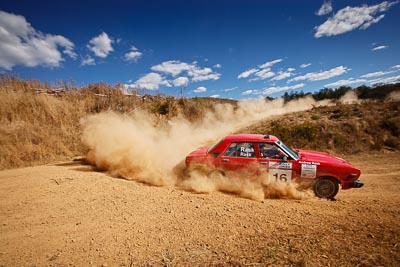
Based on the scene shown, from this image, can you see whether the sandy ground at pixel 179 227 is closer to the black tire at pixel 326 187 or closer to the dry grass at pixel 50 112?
the black tire at pixel 326 187

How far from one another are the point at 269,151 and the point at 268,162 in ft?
1.01

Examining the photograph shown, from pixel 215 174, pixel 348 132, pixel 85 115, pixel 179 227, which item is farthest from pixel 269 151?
pixel 85 115

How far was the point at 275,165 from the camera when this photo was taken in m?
5.28

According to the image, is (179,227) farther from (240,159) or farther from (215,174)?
(240,159)

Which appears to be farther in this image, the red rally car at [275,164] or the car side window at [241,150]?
the car side window at [241,150]

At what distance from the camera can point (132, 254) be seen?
3082mm

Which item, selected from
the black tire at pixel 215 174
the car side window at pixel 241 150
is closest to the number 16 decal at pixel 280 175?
the car side window at pixel 241 150

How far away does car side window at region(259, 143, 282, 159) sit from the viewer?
5.36 m

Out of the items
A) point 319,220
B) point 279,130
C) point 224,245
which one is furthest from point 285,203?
point 279,130

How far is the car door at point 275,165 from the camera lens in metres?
5.25

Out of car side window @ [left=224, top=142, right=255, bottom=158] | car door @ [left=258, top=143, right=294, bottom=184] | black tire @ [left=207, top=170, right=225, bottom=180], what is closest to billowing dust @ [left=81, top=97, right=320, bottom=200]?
black tire @ [left=207, top=170, right=225, bottom=180]

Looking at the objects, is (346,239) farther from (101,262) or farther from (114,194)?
(114,194)

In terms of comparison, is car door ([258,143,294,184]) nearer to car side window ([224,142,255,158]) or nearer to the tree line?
car side window ([224,142,255,158])

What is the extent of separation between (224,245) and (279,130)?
32.7 feet
